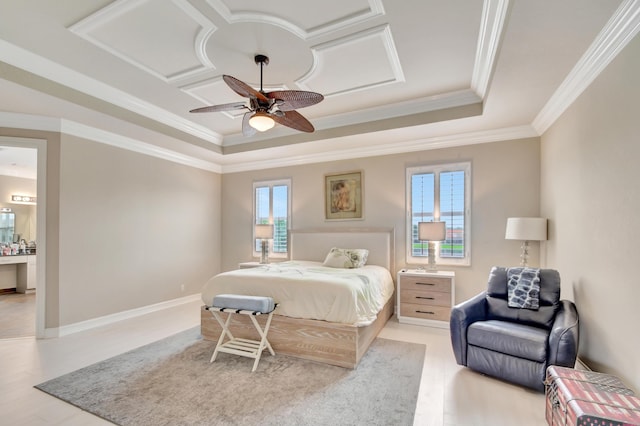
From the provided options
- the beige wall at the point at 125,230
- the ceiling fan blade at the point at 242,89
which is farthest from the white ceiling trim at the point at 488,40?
the beige wall at the point at 125,230

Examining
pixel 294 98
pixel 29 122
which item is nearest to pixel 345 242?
pixel 294 98

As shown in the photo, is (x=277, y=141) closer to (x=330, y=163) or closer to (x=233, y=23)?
(x=330, y=163)

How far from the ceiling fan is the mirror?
7.45 metres

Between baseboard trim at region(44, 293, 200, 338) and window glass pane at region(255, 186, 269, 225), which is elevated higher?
window glass pane at region(255, 186, 269, 225)

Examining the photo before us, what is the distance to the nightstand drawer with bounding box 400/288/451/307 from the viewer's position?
4.11m

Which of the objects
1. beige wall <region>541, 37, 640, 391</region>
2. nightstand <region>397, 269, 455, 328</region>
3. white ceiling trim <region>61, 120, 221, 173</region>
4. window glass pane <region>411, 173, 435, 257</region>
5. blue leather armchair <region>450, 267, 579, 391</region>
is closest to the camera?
beige wall <region>541, 37, 640, 391</region>

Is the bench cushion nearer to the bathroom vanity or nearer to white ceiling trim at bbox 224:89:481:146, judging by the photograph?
white ceiling trim at bbox 224:89:481:146

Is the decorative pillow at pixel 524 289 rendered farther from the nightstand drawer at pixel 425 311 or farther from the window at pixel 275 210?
the window at pixel 275 210

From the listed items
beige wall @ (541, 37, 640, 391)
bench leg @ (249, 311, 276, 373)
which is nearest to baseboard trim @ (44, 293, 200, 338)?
bench leg @ (249, 311, 276, 373)

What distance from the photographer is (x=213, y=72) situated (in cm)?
329

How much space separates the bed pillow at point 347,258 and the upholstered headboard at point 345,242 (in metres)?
0.22

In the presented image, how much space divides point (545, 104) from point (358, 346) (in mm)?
3284

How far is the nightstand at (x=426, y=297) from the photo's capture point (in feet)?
13.5

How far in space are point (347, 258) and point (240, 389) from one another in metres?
2.40
